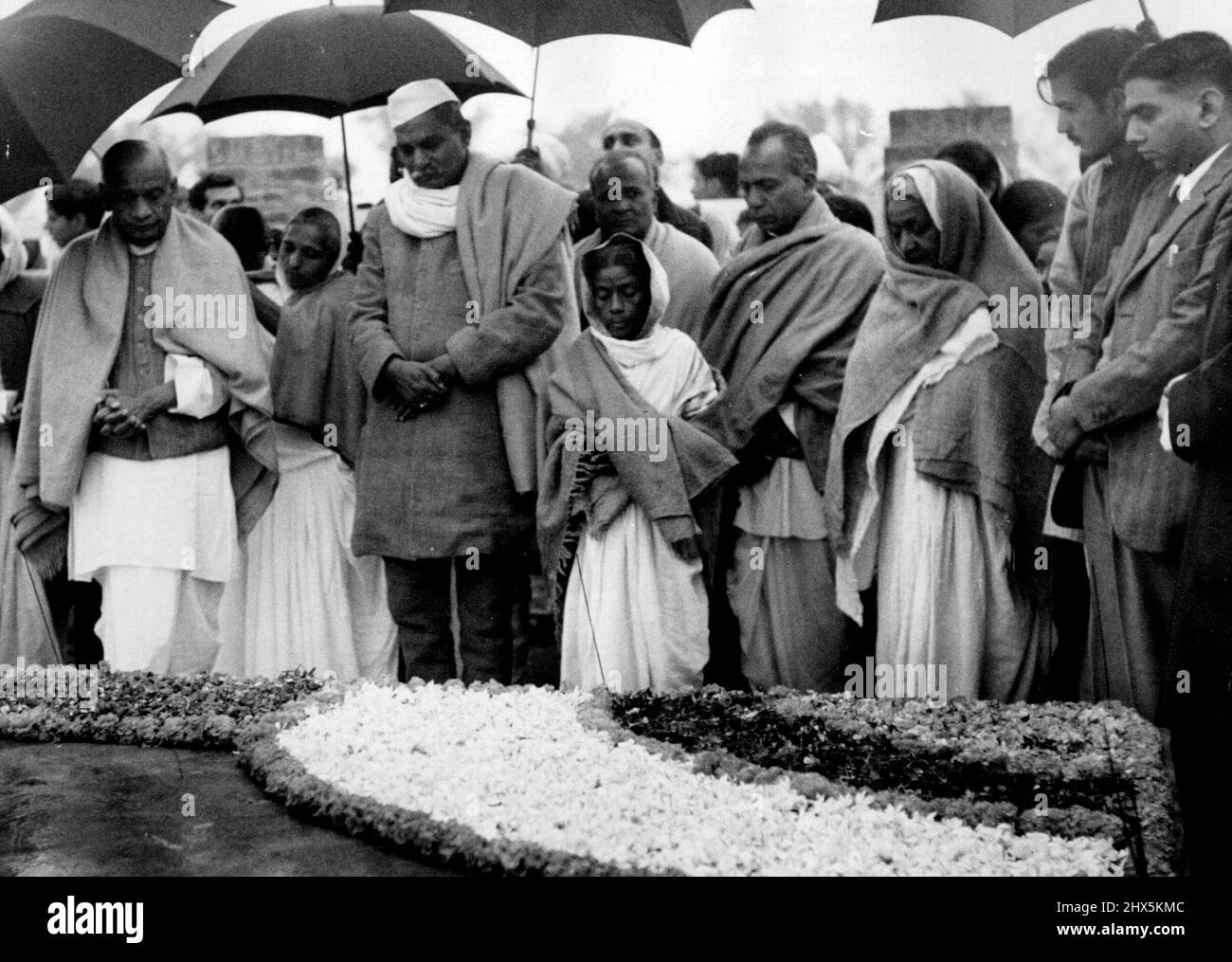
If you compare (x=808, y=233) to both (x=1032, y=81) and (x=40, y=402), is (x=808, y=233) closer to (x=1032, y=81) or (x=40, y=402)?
(x=1032, y=81)

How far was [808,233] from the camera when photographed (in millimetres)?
6836

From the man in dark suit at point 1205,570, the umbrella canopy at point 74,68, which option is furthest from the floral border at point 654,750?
the umbrella canopy at point 74,68

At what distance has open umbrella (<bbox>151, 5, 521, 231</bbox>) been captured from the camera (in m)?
7.24

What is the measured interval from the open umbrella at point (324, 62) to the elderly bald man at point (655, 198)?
40cm

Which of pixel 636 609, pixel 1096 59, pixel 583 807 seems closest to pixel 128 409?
pixel 636 609

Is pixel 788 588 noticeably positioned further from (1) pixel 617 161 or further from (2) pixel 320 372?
(2) pixel 320 372

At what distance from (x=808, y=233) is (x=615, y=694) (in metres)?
1.76

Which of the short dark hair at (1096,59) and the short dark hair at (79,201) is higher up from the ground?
the short dark hair at (1096,59)

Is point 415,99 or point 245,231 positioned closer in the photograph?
point 415,99

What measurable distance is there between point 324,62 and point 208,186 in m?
0.89

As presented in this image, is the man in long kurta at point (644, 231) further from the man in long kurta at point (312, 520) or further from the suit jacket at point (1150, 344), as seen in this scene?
the suit jacket at point (1150, 344)

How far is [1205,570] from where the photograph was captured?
584 cm

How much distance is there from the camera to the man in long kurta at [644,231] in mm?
6988

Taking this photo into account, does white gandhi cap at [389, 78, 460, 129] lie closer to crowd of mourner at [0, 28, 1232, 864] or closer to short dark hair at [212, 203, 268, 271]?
crowd of mourner at [0, 28, 1232, 864]
